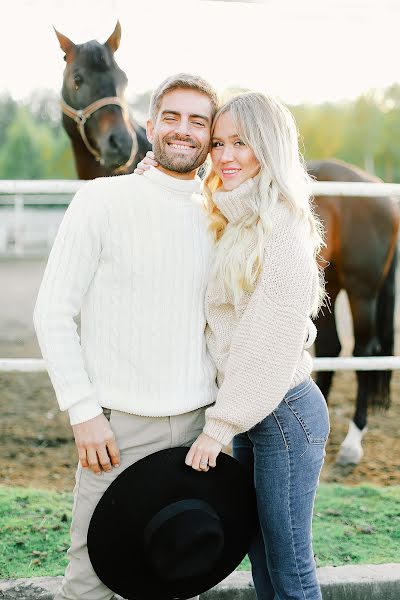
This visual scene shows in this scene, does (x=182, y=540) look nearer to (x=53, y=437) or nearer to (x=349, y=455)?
(x=349, y=455)

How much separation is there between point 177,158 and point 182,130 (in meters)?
0.07

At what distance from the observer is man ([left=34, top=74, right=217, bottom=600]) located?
1472 mm

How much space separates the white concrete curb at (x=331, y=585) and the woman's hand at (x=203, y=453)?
642mm

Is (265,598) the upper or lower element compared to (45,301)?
lower

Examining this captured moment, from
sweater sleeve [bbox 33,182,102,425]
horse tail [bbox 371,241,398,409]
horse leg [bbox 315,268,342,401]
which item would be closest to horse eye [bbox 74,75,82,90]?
horse leg [bbox 315,268,342,401]

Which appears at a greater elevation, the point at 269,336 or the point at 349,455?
the point at 269,336

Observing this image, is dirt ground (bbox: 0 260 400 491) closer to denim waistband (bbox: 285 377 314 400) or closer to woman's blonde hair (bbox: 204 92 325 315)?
denim waistband (bbox: 285 377 314 400)

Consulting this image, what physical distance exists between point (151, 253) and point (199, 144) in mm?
308

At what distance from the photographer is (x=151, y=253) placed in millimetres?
1502

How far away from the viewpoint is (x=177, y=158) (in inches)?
62.1

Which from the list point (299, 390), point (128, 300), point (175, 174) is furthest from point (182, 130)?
point (299, 390)

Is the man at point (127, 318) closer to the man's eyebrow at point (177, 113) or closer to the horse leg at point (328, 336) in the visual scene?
the man's eyebrow at point (177, 113)

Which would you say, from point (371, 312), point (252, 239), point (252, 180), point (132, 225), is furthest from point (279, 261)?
point (371, 312)

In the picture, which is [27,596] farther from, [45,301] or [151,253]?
[151,253]
